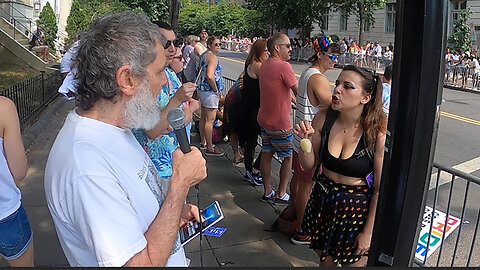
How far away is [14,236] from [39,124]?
21.1ft

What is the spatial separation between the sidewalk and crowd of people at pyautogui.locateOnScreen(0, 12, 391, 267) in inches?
8.6

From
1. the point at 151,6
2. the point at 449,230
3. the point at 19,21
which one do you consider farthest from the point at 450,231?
the point at 151,6

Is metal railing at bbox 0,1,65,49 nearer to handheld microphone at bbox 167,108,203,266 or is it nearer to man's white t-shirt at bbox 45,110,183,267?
handheld microphone at bbox 167,108,203,266

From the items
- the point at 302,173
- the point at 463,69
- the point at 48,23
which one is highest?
the point at 48,23

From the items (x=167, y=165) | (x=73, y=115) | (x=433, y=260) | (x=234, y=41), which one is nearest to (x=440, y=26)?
(x=73, y=115)

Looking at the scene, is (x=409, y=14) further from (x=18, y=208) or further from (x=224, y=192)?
(x=224, y=192)

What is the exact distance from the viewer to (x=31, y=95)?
942 cm

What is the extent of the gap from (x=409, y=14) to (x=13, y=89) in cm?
804

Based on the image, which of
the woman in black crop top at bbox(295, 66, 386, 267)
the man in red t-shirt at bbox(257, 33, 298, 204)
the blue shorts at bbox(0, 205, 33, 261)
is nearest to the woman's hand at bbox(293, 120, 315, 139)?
the woman in black crop top at bbox(295, 66, 386, 267)

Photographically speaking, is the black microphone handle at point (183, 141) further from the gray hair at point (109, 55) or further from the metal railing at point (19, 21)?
the metal railing at point (19, 21)

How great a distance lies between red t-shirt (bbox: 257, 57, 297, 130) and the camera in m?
4.57

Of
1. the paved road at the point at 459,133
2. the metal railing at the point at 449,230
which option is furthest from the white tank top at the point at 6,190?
the paved road at the point at 459,133

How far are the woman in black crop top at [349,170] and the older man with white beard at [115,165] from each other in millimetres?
1409

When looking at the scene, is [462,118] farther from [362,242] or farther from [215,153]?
[362,242]
